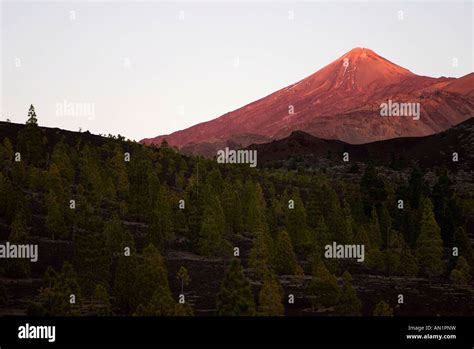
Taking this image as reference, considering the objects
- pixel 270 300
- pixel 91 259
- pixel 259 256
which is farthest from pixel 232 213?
pixel 270 300

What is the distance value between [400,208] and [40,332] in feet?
173

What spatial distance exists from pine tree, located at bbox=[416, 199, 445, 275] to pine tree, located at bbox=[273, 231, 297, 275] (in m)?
12.2

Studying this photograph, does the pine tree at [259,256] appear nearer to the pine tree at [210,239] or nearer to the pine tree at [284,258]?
the pine tree at [284,258]

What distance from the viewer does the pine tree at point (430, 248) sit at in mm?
56281

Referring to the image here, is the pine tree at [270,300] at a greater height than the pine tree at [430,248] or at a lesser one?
lesser

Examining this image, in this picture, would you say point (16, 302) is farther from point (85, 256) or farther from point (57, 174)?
point (57, 174)

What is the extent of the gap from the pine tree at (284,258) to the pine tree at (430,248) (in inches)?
480

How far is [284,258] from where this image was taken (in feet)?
169

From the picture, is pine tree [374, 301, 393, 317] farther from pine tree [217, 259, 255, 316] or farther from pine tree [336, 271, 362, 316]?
pine tree [217, 259, 255, 316]

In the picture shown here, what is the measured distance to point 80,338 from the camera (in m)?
27.7

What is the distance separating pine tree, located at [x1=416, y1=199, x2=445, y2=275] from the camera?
56281 mm

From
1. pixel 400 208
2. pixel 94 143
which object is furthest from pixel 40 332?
pixel 94 143

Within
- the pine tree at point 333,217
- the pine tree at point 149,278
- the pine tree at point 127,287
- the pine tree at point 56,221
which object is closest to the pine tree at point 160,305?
the pine tree at point 149,278

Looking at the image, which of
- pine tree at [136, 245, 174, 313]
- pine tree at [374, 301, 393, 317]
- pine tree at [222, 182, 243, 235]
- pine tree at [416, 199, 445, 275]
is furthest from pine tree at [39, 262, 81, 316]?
pine tree at [416, 199, 445, 275]
